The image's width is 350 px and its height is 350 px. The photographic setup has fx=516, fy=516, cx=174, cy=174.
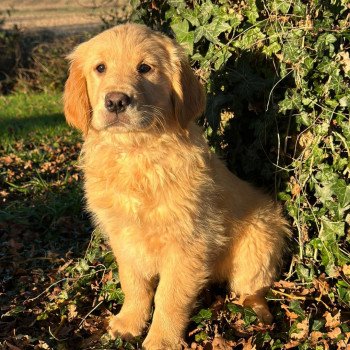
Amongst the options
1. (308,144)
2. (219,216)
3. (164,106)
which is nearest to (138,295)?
(219,216)

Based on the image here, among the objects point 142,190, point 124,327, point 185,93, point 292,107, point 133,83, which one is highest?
point 133,83

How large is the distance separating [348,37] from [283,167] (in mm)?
1032

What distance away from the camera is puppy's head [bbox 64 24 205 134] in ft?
9.54

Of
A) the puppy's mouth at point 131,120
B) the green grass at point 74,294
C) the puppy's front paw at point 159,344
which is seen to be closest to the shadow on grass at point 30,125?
the green grass at point 74,294

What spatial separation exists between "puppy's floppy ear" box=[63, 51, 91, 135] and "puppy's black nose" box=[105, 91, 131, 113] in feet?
1.54

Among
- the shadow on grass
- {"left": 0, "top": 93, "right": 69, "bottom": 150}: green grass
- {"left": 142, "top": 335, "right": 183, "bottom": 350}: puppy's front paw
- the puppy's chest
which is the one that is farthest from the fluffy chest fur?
the shadow on grass

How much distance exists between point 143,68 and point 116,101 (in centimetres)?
42

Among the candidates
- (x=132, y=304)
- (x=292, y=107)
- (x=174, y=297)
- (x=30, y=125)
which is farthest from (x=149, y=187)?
(x=30, y=125)

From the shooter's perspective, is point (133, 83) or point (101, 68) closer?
point (133, 83)

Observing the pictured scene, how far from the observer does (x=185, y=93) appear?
3.19 meters

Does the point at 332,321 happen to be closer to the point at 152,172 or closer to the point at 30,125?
the point at 152,172

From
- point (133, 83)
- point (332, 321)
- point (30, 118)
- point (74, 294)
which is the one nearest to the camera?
point (133, 83)

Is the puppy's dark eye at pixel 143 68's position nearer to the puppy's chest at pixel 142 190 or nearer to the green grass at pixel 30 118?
the puppy's chest at pixel 142 190

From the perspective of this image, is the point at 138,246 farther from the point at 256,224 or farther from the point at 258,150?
the point at 258,150
